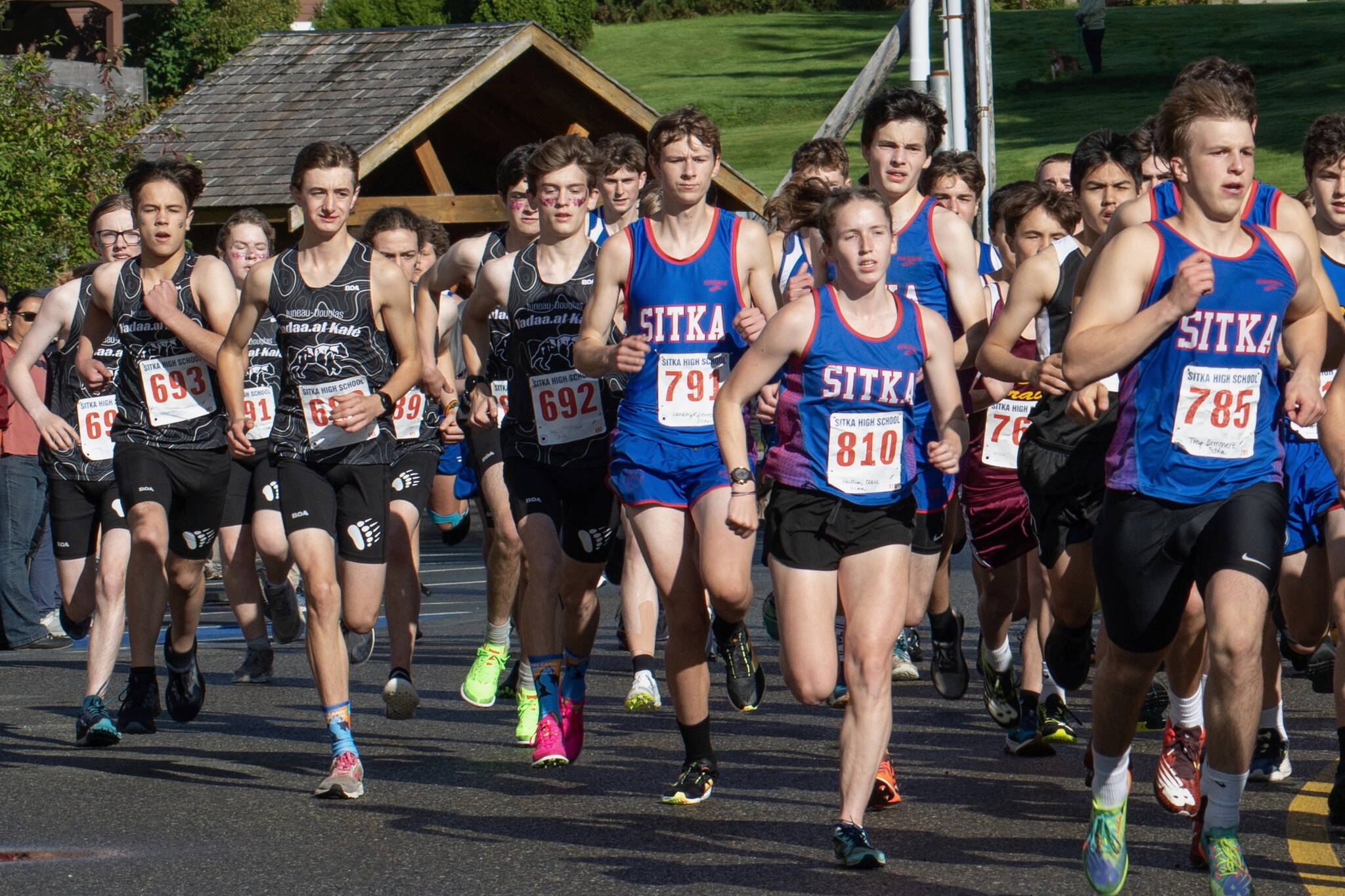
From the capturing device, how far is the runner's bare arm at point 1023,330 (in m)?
5.71

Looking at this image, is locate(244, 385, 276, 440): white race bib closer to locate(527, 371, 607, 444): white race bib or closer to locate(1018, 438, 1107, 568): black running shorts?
locate(527, 371, 607, 444): white race bib

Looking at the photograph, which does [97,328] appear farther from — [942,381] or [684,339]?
[942,381]

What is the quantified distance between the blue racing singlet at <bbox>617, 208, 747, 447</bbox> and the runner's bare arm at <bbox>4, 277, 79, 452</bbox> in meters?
2.90

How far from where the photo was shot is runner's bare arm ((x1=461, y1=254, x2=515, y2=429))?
7848 mm

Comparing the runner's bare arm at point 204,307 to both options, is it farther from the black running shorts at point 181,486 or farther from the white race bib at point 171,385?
the black running shorts at point 181,486

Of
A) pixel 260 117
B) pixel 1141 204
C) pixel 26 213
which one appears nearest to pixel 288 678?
pixel 1141 204

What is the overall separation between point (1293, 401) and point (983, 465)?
2.69 metres

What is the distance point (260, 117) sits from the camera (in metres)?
19.9

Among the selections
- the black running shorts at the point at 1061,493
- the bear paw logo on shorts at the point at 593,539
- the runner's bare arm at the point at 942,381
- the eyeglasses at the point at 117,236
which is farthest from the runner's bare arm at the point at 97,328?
the black running shorts at the point at 1061,493

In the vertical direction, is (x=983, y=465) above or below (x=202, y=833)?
above

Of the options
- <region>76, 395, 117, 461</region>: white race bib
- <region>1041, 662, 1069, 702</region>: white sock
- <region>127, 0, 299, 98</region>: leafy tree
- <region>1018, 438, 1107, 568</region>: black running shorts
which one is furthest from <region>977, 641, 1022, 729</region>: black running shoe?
<region>127, 0, 299, 98</region>: leafy tree

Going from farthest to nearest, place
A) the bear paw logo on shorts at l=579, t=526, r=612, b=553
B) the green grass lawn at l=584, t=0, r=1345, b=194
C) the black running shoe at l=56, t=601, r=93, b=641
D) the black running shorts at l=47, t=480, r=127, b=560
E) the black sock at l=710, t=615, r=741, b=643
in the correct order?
the green grass lawn at l=584, t=0, r=1345, b=194 → the black running shoe at l=56, t=601, r=93, b=641 → the black running shorts at l=47, t=480, r=127, b=560 → the bear paw logo on shorts at l=579, t=526, r=612, b=553 → the black sock at l=710, t=615, r=741, b=643

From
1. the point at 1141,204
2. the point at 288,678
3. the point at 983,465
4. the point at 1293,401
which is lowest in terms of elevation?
the point at 288,678

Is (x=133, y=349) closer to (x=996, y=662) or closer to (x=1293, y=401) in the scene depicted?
(x=996, y=662)
